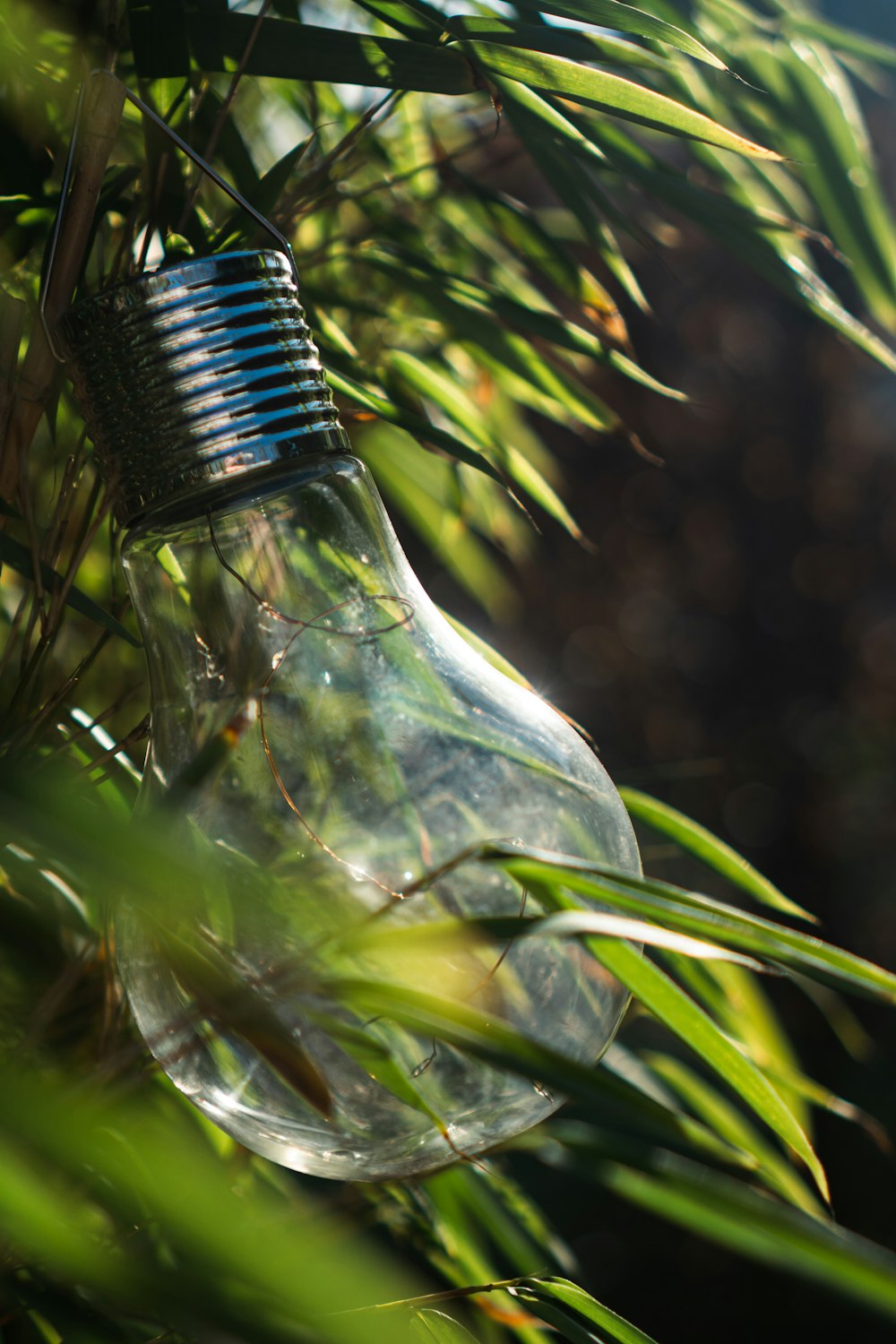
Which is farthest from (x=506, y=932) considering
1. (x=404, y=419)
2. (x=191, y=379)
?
(x=404, y=419)

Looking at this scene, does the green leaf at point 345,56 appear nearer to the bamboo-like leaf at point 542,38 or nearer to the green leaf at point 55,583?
the bamboo-like leaf at point 542,38

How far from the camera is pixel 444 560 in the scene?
2.68ft

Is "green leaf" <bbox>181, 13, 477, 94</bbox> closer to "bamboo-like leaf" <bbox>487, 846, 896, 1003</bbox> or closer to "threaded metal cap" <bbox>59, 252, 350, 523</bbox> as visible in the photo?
"threaded metal cap" <bbox>59, 252, 350, 523</bbox>

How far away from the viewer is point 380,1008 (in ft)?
0.70

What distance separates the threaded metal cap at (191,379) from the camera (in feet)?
0.83

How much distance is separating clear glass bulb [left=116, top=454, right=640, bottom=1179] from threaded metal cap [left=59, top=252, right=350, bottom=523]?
11 mm

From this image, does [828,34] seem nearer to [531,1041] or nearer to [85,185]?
[85,185]

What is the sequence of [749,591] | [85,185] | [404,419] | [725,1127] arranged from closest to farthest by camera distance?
[85,185] → [404,419] → [725,1127] → [749,591]

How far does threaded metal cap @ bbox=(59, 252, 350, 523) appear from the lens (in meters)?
0.25

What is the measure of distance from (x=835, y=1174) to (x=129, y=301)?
66.5 inches

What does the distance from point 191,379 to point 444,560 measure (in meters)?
0.57

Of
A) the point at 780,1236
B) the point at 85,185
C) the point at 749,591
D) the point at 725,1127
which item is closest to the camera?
the point at 780,1236

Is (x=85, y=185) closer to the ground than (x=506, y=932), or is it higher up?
higher up

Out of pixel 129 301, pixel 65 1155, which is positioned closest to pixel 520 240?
pixel 129 301
